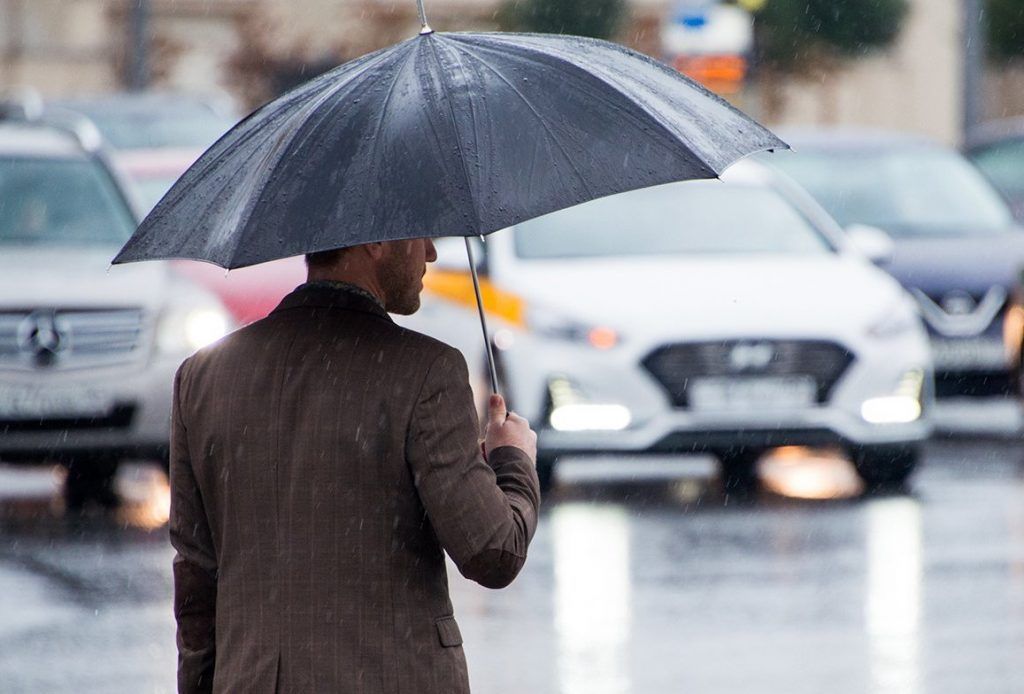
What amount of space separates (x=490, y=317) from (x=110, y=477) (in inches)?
81.4

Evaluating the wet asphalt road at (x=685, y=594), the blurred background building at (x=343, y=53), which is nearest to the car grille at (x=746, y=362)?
the wet asphalt road at (x=685, y=594)

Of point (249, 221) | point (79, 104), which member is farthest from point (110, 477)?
point (79, 104)

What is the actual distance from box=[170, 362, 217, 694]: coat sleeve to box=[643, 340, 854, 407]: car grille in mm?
6717

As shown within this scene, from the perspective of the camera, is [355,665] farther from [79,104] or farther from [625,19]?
[625,19]

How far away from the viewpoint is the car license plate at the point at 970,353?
41.6ft

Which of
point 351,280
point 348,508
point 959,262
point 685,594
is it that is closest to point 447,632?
point 348,508

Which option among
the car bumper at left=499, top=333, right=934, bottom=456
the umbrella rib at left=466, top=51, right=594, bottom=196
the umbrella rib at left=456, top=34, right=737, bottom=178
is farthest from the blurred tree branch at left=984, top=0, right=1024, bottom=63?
the umbrella rib at left=466, top=51, right=594, bottom=196

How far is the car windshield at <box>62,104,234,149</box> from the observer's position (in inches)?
733

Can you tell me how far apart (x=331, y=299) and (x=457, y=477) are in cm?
35

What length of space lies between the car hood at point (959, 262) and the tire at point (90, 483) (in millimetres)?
4775

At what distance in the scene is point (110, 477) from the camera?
10.9m

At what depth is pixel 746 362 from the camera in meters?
10.1

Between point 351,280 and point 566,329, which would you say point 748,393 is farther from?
point 351,280

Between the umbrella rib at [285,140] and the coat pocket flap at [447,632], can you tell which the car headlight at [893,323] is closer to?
the umbrella rib at [285,140]
